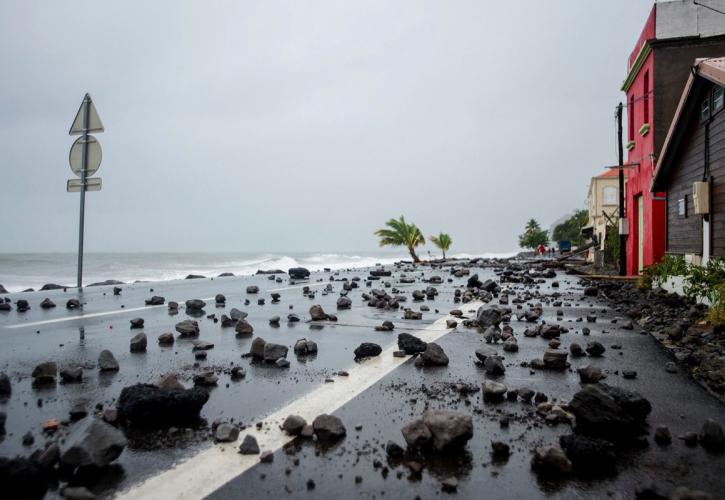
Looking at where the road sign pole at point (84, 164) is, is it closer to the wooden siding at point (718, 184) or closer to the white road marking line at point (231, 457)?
the white road marking line at point (231, 457)

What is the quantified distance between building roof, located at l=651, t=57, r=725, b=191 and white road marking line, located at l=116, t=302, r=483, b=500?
32.9ft

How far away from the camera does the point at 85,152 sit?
1170 cm

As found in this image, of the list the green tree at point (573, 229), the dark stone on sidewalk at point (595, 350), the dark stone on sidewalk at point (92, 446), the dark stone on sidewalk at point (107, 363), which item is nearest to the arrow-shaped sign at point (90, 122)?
the dark stone on sidewalk at point (107, 363)

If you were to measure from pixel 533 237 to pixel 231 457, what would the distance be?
344 ft

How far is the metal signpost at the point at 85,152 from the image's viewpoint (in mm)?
11602

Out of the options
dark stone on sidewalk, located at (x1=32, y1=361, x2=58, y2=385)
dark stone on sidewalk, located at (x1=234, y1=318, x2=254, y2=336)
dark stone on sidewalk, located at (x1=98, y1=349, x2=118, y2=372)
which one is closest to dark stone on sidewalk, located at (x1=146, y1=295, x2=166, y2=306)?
dark stone on sidewalk, located at (x1=234, y1=318, x2=254, y2=336)

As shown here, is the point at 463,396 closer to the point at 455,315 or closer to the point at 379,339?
the point at 379,339

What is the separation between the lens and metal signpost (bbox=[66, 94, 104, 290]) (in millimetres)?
11602

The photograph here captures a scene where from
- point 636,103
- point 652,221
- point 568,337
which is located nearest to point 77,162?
point 568,337

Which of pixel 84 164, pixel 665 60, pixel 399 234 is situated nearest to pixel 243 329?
pixel 84 164

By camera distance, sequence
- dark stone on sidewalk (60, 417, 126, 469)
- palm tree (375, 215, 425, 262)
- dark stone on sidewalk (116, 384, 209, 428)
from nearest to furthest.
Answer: dark stone on sidewalk (60, 417, 126, 469), dark stone on sidewalk (116, 384, 209, 428), palm tree (375, 215, 425, 262)

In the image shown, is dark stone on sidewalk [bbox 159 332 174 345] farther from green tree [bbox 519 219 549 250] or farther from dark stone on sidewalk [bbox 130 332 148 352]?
green tree [bbox 519 219 549 250]

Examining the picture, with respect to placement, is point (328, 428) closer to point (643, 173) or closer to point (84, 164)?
point (84, 164)

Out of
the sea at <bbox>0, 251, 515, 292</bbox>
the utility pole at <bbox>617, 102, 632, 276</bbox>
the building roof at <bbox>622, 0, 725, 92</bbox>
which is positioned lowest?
the sea at <bbox>0, 251, 515, 292</bbox>
